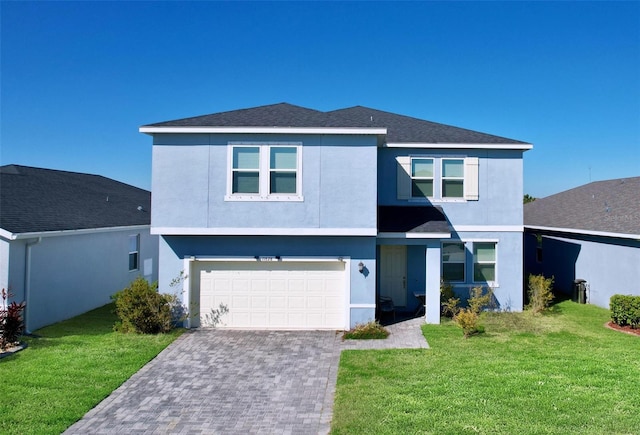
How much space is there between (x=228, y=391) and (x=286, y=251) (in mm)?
5223

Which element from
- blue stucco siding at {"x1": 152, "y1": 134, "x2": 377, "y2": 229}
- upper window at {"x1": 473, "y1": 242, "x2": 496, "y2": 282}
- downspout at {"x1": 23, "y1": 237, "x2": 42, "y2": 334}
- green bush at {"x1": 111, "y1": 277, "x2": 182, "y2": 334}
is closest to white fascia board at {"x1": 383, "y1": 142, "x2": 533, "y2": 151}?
blue stucco siding at {"x1": 152, "y1": 134, "x2": 377, "y2": 229}

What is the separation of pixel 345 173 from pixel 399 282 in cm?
524

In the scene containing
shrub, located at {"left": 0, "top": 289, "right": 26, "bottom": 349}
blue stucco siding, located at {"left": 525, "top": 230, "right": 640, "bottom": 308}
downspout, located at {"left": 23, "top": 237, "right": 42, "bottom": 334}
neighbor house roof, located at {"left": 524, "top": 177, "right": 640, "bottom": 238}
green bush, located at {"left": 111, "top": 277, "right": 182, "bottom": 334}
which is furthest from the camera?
neighbor house roof, located at {"left": 524, "top": 177, "right": 640, "bottom": 238}

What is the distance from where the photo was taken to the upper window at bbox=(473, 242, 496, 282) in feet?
50.1

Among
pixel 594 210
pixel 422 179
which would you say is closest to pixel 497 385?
pixel 422 179

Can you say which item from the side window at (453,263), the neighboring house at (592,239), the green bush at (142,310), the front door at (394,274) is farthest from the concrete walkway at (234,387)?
the neighboring house at (592,239)

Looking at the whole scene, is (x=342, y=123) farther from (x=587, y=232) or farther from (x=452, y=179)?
(x=587, y=232)

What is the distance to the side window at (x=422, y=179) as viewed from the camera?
1526 cm

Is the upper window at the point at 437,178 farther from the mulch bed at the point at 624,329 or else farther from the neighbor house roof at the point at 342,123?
the mulch bed at the point at 624,329

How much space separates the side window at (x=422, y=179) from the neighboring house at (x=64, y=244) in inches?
471

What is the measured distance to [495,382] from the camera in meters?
8.22

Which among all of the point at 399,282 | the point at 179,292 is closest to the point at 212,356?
the point at 179,292

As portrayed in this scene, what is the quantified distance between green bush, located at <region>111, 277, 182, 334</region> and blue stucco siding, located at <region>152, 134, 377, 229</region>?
205 centimetres

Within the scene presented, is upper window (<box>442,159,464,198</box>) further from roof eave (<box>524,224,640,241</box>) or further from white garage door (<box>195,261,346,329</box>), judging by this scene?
roof eave (<box>524,224,640,241</box>)
